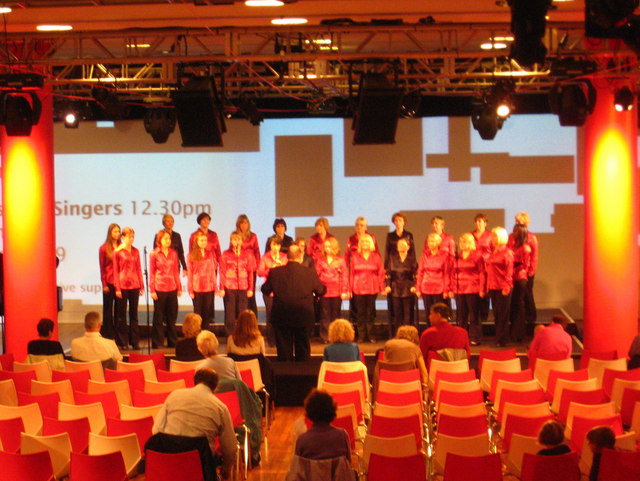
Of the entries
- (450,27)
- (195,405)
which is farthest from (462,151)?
(195,405)

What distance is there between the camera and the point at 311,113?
14586 millimetres

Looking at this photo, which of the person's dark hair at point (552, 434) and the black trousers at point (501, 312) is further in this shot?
the black trousers at point (501, 312)

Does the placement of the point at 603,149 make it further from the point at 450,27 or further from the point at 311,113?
the point at 311,113

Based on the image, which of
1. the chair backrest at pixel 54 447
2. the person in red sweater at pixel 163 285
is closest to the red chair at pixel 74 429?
the chair backrest at pixel 54 447

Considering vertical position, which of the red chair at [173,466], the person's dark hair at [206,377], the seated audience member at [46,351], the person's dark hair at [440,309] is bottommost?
the red chair at [173,466]

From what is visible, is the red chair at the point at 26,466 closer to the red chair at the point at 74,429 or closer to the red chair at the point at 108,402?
the red chair at the point at 74,429

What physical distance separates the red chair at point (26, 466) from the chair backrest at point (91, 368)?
3.09m

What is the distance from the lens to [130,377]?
26.2 ft

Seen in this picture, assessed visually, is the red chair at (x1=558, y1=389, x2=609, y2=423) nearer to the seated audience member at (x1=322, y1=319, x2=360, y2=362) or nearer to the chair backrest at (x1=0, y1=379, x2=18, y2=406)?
the seated audience member at (x1=322, y1=319, x2=360, y2=362)

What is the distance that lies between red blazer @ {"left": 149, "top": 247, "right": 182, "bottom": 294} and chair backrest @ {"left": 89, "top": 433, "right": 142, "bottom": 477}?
19.9 ft

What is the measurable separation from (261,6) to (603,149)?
498 centimetres

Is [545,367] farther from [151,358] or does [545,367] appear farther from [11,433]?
[11,433]

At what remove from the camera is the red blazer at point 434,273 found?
11.5 meters

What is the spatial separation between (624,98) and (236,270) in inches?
199
